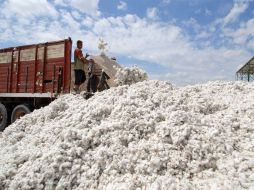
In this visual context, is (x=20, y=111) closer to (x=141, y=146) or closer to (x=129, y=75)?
(x=129, y=75)

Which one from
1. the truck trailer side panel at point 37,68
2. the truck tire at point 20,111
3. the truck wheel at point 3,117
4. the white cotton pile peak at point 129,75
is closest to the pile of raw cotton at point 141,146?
the white cotton pile peak at point 129,75

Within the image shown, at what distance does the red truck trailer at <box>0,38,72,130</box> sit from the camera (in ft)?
35.1

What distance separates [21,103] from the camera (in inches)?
465

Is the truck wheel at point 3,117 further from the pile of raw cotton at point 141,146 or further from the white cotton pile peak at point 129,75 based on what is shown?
the pile of raw cotton at point 141,146

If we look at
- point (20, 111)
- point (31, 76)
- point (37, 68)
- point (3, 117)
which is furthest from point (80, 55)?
point (3, 117)

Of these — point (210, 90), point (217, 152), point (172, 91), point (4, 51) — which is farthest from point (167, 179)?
point (4, 51)

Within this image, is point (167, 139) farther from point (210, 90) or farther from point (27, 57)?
point (27, 57)

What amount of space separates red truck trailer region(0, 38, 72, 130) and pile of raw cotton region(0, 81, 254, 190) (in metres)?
3.93

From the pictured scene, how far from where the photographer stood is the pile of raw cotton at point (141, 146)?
447 cm

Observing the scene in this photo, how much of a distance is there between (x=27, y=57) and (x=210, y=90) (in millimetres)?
6676

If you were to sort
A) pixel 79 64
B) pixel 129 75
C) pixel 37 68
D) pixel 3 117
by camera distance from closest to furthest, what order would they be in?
1. pixel 129 75
2. pixel 79 64
3. pixel 37 68
4. pixel 3 117

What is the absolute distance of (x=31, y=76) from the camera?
11586mm

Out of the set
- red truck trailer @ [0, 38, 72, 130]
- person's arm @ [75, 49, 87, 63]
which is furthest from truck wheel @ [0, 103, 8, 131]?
person's arm @ [75, 49, 87, 63]

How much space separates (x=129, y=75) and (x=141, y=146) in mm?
4337
